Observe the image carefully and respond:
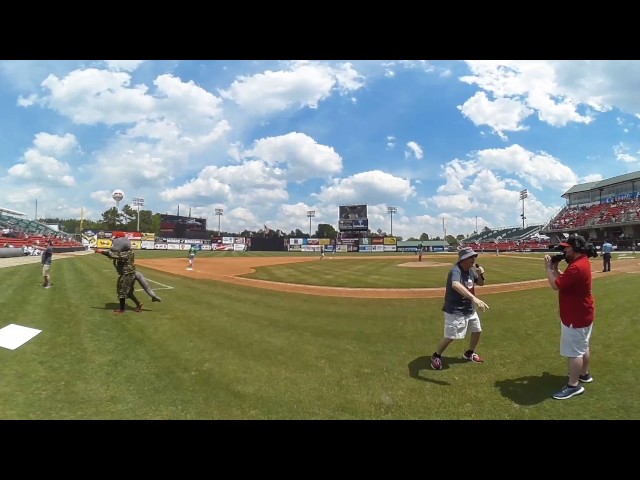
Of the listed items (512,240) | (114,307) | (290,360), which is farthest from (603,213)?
(114,307)

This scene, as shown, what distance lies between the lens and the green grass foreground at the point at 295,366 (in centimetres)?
387

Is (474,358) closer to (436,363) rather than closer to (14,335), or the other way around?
(436,363)

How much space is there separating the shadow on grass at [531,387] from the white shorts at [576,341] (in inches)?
22.3

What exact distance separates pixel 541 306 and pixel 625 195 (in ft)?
265

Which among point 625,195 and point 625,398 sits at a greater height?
point 625,195

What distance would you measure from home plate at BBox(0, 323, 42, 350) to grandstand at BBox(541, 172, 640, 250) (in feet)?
206

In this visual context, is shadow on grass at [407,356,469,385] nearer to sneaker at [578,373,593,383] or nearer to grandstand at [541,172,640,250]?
sneaker at [578,373,593,383]

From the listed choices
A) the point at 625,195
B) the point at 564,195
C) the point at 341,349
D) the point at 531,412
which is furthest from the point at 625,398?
the point at 564,195

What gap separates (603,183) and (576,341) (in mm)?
95006

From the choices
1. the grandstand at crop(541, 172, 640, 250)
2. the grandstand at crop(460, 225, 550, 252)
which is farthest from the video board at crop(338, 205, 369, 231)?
the grandstand at crop(541, 172, 640, 250)

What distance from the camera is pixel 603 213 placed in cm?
6397
